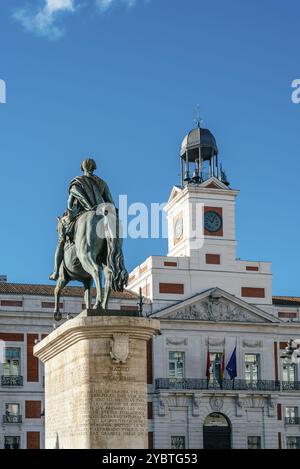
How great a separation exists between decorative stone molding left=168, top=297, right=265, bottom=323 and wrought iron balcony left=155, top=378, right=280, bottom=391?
3394mm

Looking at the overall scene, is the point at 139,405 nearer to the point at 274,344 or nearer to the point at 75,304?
the point at 75,304

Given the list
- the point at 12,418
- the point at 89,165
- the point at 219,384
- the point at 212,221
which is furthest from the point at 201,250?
the point at 89,165

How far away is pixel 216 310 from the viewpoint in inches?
2375

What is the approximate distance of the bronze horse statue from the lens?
1908cm

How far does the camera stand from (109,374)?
18.2m

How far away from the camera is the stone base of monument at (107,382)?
18.0 m

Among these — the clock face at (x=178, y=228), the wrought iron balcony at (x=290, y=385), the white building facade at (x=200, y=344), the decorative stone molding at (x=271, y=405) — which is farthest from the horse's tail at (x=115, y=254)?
the clock face at (x=178, y=228)

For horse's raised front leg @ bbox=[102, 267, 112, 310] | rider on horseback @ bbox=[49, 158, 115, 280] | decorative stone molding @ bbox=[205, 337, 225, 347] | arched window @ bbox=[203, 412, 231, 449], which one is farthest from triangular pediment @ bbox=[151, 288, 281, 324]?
horse's raised front leg @ bbox=[102, 267, 112, 310]

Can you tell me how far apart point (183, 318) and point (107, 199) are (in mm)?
39616

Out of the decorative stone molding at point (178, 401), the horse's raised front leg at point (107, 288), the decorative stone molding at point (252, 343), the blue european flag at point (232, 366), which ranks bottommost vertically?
the decorative stone molding at point (178, 401)

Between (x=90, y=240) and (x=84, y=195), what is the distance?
3.58 feet

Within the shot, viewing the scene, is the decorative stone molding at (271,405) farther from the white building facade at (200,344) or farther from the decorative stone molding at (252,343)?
the decorative stone molding at (252,343)

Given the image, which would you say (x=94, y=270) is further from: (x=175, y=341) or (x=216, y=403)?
(x=216, y=403)
